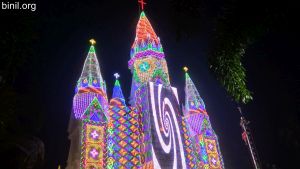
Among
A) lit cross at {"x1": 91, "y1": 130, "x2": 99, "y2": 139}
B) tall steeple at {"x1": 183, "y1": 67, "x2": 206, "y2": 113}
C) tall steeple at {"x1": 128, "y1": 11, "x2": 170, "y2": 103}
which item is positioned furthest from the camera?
tall steeple at {"x1": 183, "y1": 67, "x2": 206, "y2": 113}

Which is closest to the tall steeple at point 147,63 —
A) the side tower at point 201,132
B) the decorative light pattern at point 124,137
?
the decorative light pattern at point 124,137

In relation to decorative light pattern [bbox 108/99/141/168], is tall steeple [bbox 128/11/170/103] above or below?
above

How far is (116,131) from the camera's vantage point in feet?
96.4

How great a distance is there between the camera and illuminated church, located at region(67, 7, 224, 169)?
2664cm

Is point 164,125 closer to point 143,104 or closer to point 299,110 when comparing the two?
point 143,104

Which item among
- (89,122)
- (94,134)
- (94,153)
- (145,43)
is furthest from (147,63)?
(94,153)

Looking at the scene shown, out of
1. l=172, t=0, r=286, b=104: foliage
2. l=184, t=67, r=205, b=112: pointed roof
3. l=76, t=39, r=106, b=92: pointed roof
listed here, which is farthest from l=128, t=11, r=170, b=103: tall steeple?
l=172, t=0, r=286, b=104: foliage

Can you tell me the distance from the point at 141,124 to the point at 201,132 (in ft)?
23.8

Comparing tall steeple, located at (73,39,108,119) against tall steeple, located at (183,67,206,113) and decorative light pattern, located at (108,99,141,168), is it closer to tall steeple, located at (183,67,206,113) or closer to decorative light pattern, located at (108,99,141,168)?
Result: decorative light pattern, located at (108,99,141,168)

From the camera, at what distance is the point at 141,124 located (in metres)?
30.3

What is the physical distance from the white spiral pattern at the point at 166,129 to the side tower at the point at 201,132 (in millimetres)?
2807

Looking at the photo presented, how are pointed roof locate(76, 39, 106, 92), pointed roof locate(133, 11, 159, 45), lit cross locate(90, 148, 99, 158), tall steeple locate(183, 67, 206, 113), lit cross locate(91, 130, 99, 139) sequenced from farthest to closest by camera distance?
pointed roof locate(133, 11, 159, 45), tall steeple locate(183, 67, 206, 113), pointed roof locate(76, 39, 106, 92), lit cross locate(91, 130, 99, 139), lit cross locate(90, 148, 99, 158)

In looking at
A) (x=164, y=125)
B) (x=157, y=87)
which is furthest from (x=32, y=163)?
(x=157, y=87)

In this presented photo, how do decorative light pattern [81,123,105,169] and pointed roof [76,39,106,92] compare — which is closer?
decorative light pattern [81,123,105,169]
